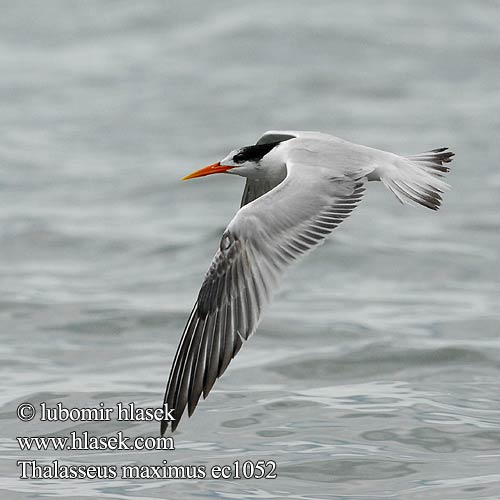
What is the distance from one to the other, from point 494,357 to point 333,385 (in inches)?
55.9

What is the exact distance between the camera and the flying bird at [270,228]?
6.66 m

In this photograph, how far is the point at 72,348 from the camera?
406 inches

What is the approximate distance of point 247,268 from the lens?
6.89 meters

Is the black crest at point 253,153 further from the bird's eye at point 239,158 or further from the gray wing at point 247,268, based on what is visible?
the gray wing at point 247,268

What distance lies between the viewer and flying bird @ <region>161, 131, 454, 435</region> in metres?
6.66

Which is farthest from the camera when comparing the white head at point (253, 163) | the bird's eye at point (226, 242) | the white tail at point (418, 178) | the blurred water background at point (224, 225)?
the blurred water background at point (224, 225)

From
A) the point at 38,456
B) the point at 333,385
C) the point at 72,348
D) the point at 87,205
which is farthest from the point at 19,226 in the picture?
the point at 38,456

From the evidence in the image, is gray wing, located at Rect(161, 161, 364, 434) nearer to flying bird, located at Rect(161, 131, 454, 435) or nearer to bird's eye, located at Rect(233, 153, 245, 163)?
flying bird, located at Rect(161, 131, 454, 435)

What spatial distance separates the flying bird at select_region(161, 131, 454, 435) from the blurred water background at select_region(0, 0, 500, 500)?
86cm

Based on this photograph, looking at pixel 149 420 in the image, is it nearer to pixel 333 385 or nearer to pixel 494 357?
pixel 333 385

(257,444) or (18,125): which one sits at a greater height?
(18,125)

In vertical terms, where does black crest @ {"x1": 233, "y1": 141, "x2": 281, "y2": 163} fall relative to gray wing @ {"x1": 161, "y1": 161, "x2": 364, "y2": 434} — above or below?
above

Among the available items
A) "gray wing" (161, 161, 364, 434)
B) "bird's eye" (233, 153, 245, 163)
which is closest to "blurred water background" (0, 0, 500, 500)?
"gray wing" (161, 161, 364, 434)

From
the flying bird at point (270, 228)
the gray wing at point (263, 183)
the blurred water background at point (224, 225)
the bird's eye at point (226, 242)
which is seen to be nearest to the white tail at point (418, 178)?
the flying bird at point (270, 228)
